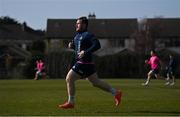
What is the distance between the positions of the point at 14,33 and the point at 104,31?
987 inches

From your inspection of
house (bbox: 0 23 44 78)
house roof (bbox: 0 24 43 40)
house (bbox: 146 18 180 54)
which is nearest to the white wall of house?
house (bbox: 146 18 180 54)

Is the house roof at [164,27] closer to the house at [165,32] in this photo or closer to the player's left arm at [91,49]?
the house at [165,32]

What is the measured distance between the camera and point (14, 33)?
117 m

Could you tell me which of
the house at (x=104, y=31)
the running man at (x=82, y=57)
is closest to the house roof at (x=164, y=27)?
the house at (x=104, y=31)

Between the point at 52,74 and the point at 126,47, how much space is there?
43.3 meters

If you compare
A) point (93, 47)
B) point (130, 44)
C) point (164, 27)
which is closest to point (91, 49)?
point (93, 47)

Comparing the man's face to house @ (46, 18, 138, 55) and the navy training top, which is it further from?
house @ (46, 18, 138, 55)

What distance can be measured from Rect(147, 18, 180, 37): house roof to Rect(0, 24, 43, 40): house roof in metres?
30.4

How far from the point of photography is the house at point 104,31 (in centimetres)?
9981

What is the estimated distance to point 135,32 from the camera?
9850 cm

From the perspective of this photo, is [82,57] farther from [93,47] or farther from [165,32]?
[165,32]

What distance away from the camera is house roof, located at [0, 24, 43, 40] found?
113562 millimetres

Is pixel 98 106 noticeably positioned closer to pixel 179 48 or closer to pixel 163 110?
pixel 163 110

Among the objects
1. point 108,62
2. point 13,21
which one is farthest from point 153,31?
point 13,21
